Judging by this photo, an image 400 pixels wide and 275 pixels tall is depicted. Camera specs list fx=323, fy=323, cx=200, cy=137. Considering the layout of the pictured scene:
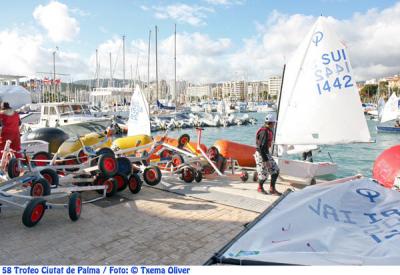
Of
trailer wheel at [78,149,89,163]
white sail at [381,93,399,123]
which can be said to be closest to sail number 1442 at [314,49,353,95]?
trailer wheel at [78,149,89,163]

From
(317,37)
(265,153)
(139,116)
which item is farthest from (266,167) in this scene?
(139,116)

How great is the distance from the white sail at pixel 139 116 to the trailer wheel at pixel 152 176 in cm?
624

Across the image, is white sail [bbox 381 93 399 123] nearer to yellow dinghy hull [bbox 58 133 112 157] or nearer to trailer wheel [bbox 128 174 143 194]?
yellow dinghy hull [bbox 58 133 112 157]

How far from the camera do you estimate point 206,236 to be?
4.91 metres

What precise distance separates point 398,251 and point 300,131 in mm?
5796

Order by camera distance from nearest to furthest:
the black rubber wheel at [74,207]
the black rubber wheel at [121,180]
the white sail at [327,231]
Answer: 1. the white sail at [327,231]
2. the black rubber wheel at [74,207]
3. the black rubber wheel at [121,180]

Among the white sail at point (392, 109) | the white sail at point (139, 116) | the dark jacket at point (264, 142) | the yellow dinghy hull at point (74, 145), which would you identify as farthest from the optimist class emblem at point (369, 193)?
the white sail at point (392, 109)

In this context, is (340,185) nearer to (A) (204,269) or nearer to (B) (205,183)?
(A) (204,269)

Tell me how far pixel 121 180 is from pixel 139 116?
290 inches

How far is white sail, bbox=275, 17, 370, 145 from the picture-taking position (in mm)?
7246

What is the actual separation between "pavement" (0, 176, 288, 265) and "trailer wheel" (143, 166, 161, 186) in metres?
0.34

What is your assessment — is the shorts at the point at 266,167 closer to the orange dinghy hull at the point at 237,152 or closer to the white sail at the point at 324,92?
the white sail at the point at 324,92

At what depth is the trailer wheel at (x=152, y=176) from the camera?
759 centimetres

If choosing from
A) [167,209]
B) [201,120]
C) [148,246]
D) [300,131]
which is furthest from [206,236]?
[201,120]
